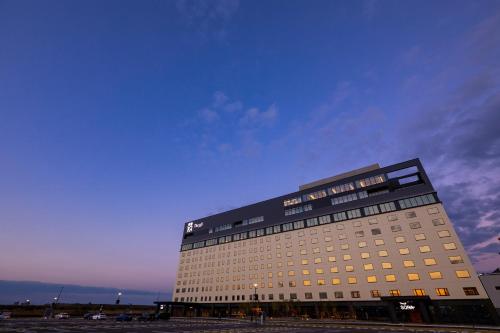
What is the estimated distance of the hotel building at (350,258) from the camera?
57.5 m

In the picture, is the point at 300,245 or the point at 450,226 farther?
the point at 300,245

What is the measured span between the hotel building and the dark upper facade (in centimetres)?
29

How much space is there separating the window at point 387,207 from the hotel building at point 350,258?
0.88 feet

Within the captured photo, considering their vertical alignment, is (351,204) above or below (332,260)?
above

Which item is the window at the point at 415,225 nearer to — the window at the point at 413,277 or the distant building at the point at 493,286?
the window at the point at 413,277

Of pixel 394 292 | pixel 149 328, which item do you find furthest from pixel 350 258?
pixel 149 328

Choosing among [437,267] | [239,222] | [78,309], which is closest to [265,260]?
[239,222]

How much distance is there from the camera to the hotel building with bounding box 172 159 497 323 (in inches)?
2263

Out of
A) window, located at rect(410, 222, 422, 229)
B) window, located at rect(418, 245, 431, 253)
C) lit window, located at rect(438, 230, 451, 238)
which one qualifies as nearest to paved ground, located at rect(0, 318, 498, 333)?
window, located at rect(418, 245, 431, 253)

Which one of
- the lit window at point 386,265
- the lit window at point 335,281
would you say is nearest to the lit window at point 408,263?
the lit window at point 386,265

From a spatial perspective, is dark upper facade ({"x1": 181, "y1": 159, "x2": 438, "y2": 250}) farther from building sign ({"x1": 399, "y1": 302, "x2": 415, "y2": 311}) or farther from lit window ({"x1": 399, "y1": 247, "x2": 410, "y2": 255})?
building sign ({"x1": 399, "y1": 302, "x2": 415, "y2": 311})

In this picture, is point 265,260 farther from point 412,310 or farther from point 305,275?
point 412,310

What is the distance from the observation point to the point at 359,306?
65188 mm

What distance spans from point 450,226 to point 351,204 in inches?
914
